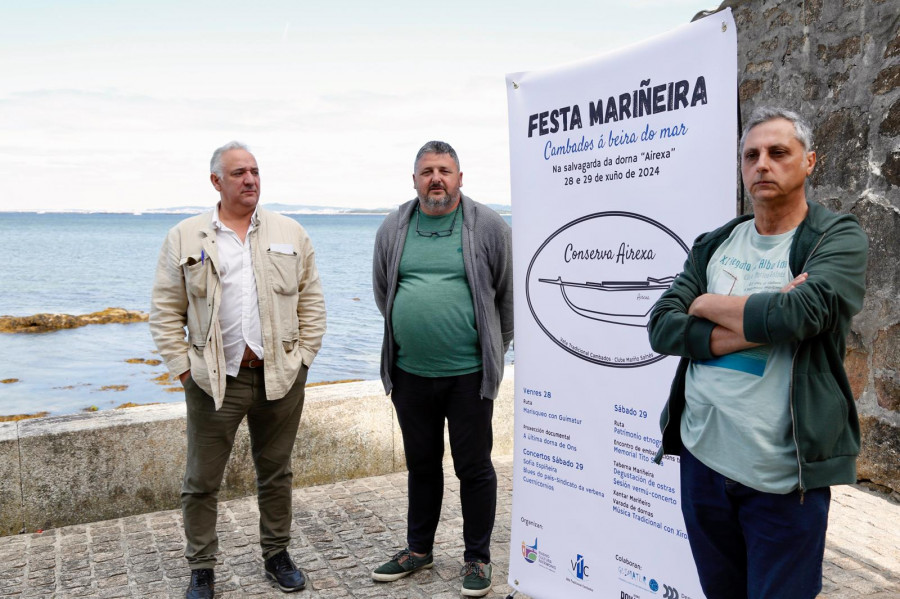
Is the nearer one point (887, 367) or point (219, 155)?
point (219, 155)

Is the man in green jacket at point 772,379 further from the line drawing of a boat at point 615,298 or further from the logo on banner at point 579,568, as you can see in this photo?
the logo on banner at point 579,568

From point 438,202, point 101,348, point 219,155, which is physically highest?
point 219,155

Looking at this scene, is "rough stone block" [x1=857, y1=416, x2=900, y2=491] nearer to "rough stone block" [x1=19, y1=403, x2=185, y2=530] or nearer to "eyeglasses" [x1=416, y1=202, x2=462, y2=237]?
"eyeglasses" [x1=416, y1=202, x2=462, y2=237]

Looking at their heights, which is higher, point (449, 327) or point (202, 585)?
point (449, 327)

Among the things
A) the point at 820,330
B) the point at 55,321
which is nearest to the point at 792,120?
the point at 820,330

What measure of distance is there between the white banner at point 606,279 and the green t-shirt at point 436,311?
0.33 meters

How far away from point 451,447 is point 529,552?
0.61 m

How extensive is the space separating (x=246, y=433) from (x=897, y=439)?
12.2ft

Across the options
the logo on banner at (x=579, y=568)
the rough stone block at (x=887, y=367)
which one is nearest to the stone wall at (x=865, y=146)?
the rough stone block at (x=887, y=367)

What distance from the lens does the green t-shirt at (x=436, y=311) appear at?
3490 mm

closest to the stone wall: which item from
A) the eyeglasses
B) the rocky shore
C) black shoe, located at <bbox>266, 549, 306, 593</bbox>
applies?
the eyeglasses

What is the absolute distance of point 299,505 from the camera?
182 inches

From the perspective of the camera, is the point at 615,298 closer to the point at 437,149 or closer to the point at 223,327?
the point at 437,149

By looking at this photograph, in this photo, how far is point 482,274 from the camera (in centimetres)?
352
